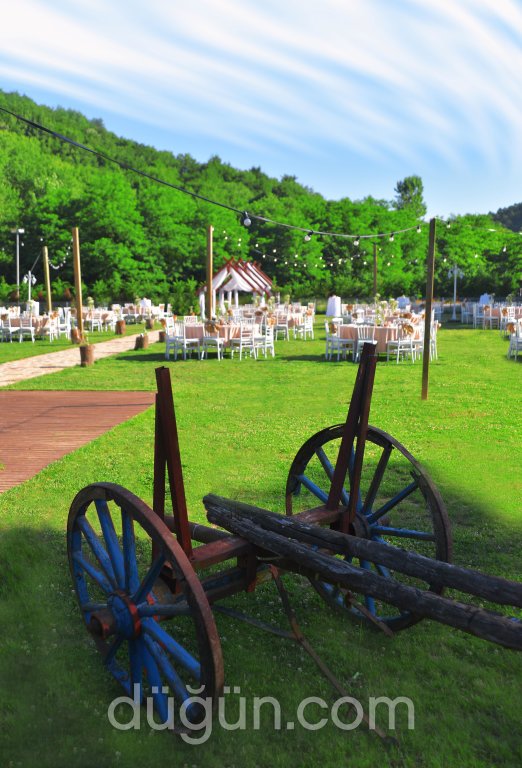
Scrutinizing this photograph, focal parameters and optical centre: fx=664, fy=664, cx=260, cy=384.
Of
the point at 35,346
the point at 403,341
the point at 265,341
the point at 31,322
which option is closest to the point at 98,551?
the point at 403,341

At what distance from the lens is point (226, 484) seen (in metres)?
5.82

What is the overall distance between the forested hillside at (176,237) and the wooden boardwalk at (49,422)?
1303 inches

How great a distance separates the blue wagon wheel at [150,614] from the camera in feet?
8.20

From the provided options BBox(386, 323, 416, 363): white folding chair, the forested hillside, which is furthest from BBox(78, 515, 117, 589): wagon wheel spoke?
the forested hillside

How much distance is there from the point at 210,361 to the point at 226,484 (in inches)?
405

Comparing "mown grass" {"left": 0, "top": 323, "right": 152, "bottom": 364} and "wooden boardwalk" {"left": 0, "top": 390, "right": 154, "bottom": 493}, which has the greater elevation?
"mown grass" {"left": 0, "top": 323, "right": 152, "bottom": 364}

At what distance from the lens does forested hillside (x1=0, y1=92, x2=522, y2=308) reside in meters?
46.8

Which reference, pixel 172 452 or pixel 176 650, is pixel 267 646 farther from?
pixel 172 452

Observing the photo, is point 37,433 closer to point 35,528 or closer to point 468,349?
point 35,528

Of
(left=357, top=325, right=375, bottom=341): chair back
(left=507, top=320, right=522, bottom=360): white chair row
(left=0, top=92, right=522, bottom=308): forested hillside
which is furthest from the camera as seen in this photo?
(left=0, top=92, right=522, bottom=308): forested hillside

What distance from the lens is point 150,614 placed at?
2.71 m

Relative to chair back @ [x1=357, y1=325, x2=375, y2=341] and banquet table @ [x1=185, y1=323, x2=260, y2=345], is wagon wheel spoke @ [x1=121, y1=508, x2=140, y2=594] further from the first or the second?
banquet table @ [x1=185, y1=323, x2=260, y2=345]

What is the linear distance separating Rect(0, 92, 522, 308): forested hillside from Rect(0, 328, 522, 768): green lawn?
121 feet

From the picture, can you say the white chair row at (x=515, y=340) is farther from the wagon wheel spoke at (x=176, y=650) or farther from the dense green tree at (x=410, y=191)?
the dense green tree at (x=410, y=191)
